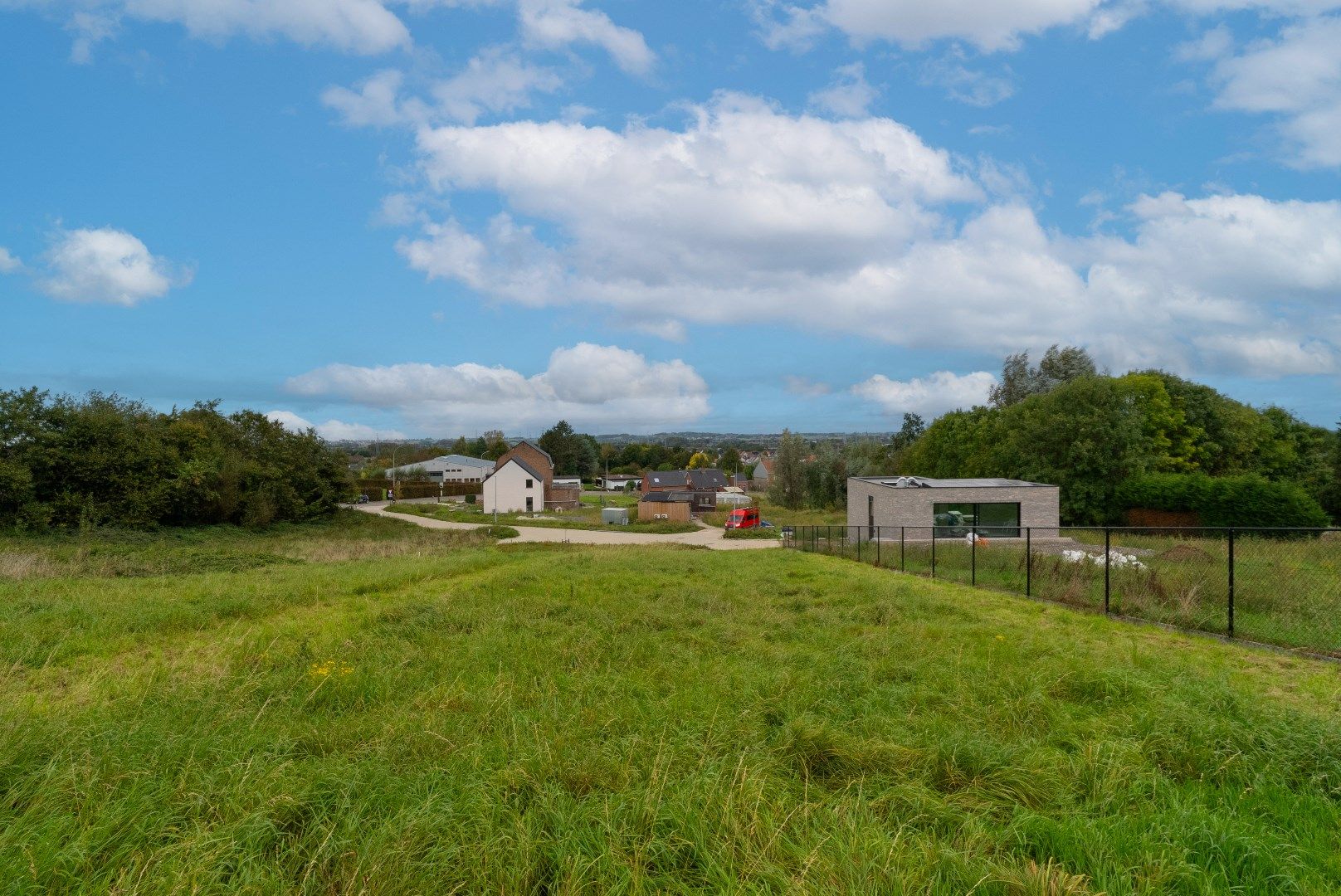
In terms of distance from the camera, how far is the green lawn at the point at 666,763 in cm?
278

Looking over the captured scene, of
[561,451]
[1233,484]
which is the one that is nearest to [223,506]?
[1233,484]

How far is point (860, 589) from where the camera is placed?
10.8 m

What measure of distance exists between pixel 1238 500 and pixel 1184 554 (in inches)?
1058

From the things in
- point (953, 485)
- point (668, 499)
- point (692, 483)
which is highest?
point (953, 485)

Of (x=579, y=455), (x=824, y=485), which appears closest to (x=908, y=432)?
(x=824, y=485)

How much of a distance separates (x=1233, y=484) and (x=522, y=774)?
38.2 m

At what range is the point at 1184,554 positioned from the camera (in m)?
10.7

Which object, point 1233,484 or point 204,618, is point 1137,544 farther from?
point 1233,484

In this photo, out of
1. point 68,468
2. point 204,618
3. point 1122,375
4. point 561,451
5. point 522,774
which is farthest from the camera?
point 561,451

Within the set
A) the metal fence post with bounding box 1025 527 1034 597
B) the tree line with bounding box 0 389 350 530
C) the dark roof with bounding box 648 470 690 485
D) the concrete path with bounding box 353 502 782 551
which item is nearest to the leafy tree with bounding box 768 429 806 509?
the dark roof with bounding box 648 470 690 485

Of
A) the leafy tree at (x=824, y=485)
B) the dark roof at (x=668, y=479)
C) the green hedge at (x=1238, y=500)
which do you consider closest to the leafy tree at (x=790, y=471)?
the leafy tree at (x=824, y=485)

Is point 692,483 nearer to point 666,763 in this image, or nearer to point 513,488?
point 513,488

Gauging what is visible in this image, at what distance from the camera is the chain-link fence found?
752 cm

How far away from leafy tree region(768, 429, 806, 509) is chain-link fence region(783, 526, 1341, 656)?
4591 centimetres
